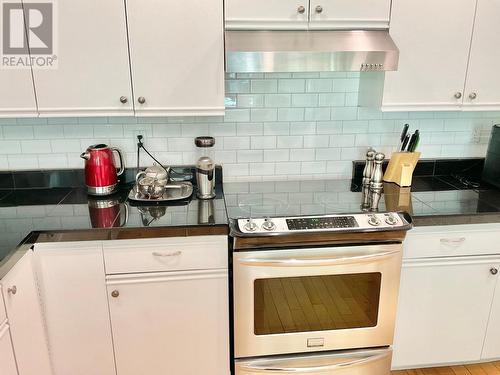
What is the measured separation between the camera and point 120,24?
1831 mm

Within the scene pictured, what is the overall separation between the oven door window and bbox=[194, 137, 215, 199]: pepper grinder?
0.55 metres

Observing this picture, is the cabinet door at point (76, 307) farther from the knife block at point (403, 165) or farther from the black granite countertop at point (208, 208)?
the knife block at point (403, 165)

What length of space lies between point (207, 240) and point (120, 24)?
1.05m

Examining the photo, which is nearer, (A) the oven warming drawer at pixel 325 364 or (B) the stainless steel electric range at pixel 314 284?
(B) the stainless steel electric range at pixel 314 284

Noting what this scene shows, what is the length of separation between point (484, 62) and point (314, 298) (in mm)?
1457

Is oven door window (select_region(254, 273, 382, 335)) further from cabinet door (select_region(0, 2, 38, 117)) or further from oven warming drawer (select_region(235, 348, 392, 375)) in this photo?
cabinet door (select_region(0, 2, 38, 117))

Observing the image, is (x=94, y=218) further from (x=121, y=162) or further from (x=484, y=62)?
(x=484, y=62)

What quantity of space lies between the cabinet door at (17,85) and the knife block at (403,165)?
1.89 metres

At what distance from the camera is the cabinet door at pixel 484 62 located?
1.98m

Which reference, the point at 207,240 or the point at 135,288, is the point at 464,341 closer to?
the point at 207,240

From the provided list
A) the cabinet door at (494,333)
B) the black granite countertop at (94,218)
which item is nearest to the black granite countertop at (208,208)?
the black granite countertop at (94,218)

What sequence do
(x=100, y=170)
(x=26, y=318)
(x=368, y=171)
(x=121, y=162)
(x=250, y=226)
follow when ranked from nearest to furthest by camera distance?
(x=26, y=318) → (x=250, y=226) → (x=100, y=170) → (x=121, y=162) → (x=368, y=171)

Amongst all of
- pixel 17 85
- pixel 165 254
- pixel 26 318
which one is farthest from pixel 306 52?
pixel 26 318

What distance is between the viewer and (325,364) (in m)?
2.01
